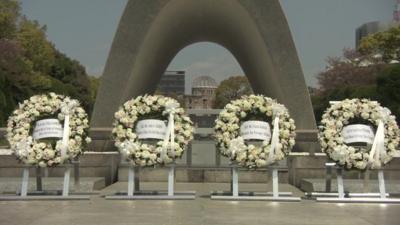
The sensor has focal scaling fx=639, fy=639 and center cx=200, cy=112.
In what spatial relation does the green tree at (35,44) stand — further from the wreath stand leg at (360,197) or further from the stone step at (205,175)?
the wreath stand leg at (360,197)

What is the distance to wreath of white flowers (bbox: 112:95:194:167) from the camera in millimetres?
10328

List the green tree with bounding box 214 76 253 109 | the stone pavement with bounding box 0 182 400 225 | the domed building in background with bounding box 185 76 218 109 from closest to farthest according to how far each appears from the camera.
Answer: the stone pavement with bounding box 0 182 400 225, the green tree with bounding box 214 76 253 109, the domed building in background with bounding box 185 76 218 109

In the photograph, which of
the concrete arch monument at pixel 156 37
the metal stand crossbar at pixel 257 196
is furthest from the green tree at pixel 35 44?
the metal stand crossbar at pixel 257 196

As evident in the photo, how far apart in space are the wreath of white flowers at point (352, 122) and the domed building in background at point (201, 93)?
124622 millimetres

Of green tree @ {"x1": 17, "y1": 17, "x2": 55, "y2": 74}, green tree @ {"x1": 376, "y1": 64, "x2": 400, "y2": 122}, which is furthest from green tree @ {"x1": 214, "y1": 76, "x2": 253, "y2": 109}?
green tree @ {"x1": 376, "y1": 64, "x2": 400, "y2": 122}

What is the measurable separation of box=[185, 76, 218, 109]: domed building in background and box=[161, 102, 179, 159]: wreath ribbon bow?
12489cm

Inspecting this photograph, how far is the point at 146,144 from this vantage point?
10562 mm

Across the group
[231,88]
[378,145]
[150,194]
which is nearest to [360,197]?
[378,145]

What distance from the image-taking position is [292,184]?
14.0 m

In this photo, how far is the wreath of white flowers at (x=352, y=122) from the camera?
33.9ft

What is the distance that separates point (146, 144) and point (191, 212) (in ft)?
6.63

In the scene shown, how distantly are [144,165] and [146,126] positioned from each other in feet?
2.12

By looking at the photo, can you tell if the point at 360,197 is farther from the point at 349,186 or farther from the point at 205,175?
the point at 205,175

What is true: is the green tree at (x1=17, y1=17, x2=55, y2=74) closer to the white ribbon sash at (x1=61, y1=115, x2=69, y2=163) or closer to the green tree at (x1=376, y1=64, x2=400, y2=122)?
the green tree at (x1=376, y1=64, x2=400, y2=122)
